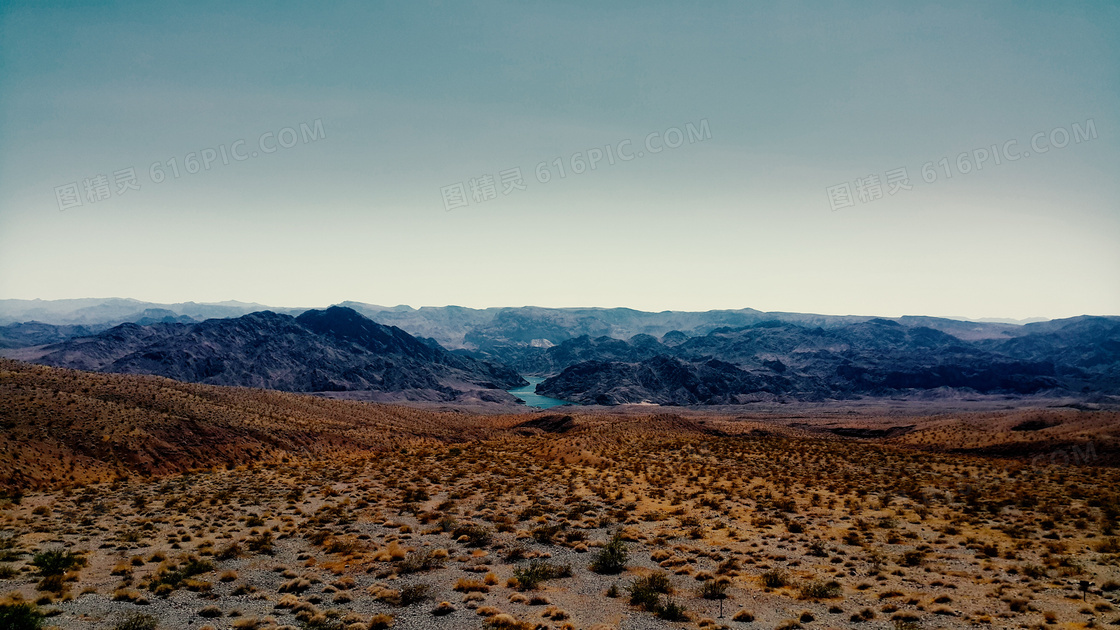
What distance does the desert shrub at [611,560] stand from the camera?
17.4 metres

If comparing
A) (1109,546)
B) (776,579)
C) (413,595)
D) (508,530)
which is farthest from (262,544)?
(1109,546)

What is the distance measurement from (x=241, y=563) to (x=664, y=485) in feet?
73.1

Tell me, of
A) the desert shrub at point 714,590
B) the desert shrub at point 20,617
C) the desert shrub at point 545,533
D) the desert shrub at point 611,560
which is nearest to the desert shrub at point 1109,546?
the desert shrub at point 714,590

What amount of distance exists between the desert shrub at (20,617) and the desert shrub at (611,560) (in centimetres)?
1445

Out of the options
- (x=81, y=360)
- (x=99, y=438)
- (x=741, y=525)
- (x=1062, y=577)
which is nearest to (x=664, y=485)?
(x=741, y=525)

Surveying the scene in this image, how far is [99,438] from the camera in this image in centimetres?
3491

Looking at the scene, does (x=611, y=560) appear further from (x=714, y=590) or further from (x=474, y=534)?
(x=474, y=534)

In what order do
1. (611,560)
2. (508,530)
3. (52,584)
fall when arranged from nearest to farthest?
(52,584) → (611,560) → (508,530)

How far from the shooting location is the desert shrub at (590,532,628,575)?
17391 mm

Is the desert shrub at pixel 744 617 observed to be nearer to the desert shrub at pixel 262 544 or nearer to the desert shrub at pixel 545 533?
the desert shrub at pixel 545 533

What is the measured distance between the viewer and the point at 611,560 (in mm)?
17672

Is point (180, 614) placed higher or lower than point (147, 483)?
higher

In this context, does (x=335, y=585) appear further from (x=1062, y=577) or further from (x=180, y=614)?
(x=1062, y=577)

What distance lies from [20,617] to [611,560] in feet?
50.6
